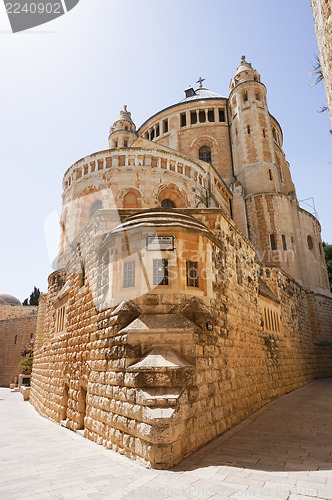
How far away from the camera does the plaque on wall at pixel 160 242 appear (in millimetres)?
6535

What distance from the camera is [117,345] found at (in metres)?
6.22

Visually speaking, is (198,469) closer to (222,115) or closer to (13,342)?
(13,342)

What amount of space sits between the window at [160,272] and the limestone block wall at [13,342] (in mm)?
27233

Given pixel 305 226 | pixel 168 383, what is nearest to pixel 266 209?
pixel 305 226

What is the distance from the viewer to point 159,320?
598 centimetres

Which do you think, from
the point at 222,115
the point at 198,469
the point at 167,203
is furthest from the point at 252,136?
the point at 198,469

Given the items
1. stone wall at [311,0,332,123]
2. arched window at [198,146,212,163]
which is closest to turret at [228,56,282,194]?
arched window at [198,146,212,163]

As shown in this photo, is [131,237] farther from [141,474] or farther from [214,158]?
[214,158]

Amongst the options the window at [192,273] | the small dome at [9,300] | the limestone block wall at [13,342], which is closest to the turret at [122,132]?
the limestone block wall at [13,342]

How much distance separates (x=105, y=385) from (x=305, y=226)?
76.0 ft

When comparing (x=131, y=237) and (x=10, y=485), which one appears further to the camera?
(x=131, y=237)

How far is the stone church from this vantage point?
5.48m

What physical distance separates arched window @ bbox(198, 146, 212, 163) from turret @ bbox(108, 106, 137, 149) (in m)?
6.83

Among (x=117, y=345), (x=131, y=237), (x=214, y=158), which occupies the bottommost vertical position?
(x=117, y=345)
